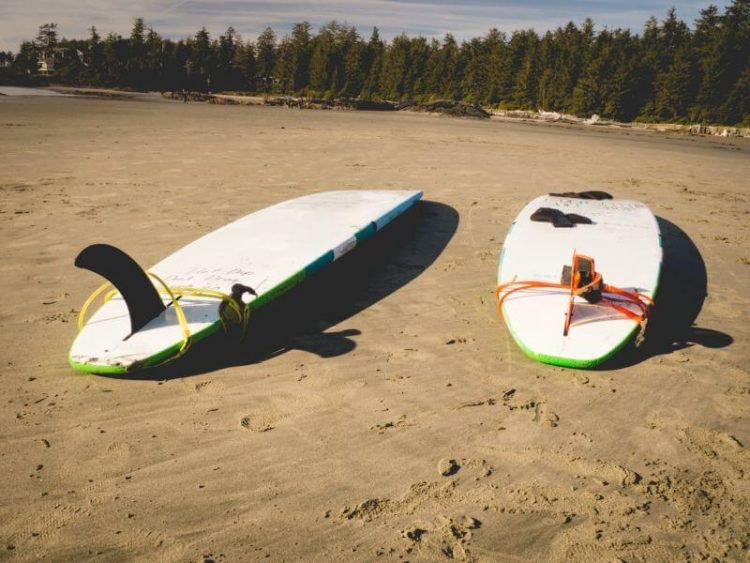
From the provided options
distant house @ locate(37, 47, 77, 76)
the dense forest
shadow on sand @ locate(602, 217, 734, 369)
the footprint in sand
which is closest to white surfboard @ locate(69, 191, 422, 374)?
the footprint in sand

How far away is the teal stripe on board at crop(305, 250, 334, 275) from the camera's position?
398 cm

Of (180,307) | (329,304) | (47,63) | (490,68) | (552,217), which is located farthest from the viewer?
(47,63)

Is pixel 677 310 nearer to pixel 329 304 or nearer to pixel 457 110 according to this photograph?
pixel 329 304

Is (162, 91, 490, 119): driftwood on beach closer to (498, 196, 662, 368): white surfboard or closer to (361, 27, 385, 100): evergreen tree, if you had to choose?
(361, 27, 385, 100): evergreen tree

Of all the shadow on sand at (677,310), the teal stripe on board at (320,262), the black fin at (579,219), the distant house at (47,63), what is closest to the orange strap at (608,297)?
the shadow on sand at (677,310)

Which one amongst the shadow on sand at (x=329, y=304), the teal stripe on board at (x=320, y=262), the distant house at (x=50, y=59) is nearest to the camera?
the shadow on sand at (x=329, y=304)

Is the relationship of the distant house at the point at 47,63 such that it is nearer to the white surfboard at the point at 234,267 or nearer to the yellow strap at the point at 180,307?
the white surfboard at the point at 234,267

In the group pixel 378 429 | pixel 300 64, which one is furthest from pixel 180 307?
pixel 300 64

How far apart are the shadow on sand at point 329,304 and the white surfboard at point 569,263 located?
3.43ft

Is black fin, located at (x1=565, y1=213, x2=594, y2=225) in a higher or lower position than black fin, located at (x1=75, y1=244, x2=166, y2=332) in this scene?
higher

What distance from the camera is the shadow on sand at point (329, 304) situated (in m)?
3.34

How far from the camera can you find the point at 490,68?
4500cm

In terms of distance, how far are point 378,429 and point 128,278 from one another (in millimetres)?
1827

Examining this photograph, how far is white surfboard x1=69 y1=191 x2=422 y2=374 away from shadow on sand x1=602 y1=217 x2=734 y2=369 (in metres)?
2.37
